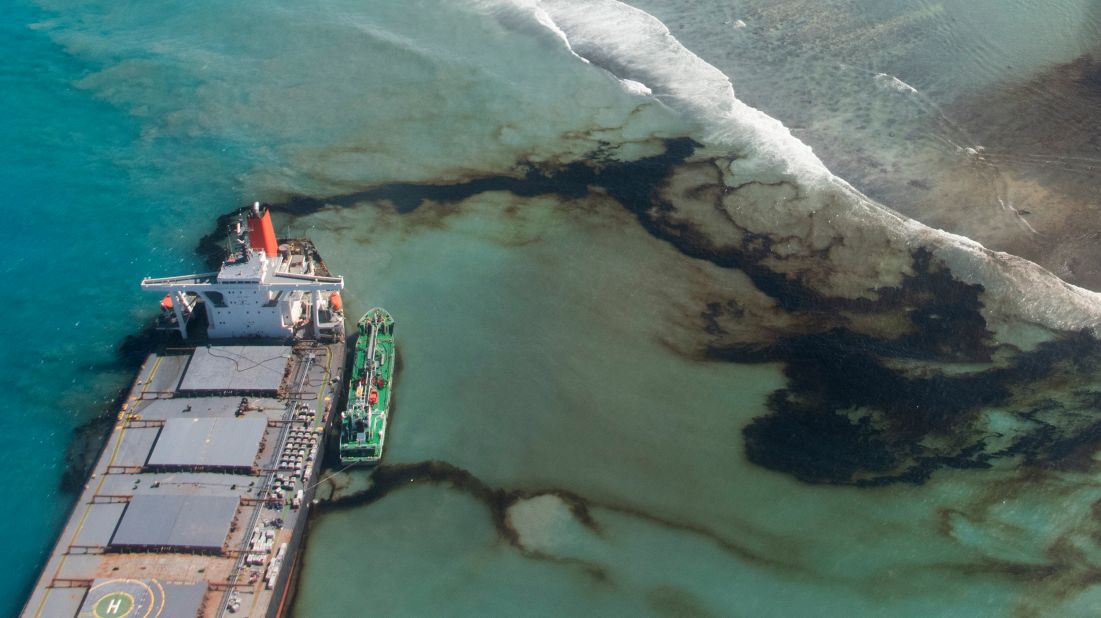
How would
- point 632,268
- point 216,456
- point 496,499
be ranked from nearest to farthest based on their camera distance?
point 216,456, point 496,499, point 632,268

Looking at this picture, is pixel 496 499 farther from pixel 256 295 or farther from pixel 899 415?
pixel 899 415

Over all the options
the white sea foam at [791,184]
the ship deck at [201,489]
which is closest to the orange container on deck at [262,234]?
the ship deck at [201,489]

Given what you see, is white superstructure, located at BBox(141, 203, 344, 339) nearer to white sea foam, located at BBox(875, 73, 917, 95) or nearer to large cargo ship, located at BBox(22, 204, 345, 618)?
large cargo ship, located at BBox(22, 204, 345, 618)

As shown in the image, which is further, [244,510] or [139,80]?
[139,80]

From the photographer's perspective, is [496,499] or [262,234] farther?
[262,234]

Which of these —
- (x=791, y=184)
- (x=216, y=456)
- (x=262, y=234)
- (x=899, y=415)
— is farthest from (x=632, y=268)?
(x=216, y=456)

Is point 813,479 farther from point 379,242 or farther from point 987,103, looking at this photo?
point 987,103

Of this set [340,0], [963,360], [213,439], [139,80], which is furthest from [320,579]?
[340,0]
